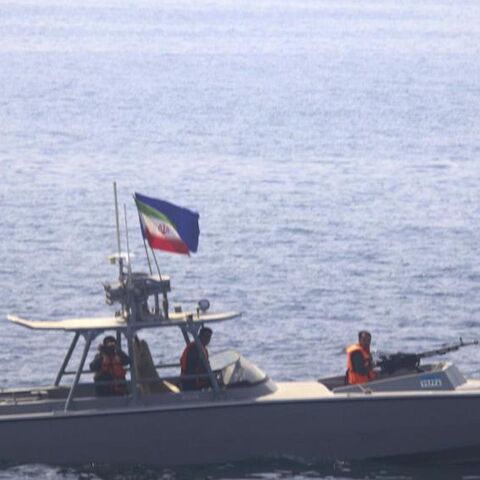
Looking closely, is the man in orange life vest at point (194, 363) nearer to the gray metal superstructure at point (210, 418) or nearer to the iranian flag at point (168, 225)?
the gray metal superstructure at point (210, 418)

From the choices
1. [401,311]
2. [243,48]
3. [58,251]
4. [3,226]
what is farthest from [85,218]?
[243,48]

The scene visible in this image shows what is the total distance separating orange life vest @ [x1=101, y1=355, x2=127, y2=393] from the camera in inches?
1340

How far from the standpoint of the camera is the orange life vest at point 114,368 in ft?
112

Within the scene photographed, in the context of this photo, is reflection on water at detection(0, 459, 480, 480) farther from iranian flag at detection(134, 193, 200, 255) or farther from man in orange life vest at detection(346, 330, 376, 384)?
iranian flag at detection(134, 193, 200, 255)

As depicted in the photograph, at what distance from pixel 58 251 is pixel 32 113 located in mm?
48763

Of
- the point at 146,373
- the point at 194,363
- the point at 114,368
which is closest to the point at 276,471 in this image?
the point at 194,363

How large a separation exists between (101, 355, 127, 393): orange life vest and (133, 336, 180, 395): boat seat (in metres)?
0.30

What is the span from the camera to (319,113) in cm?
11050

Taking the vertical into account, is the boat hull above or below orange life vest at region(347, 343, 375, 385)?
below

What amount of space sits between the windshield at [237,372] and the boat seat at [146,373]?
2.57ft

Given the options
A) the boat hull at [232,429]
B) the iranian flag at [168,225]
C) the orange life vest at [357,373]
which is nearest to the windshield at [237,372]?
the boat hull at [232,429]

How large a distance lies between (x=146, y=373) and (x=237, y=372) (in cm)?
143

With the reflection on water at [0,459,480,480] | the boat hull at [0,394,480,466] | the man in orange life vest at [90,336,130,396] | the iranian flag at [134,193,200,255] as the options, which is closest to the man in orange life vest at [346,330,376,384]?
the boat hull at [0,394,480,466]

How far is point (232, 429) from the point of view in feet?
111
